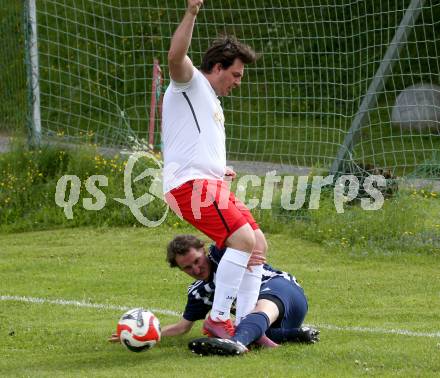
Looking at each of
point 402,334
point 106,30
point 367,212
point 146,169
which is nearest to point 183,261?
point 402,334

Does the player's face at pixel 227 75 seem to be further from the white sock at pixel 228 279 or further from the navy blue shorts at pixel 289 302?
the navy blue shorts at pixel 289 302

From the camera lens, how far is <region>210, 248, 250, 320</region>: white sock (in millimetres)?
6336

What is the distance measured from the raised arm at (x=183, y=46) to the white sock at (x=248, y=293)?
127cm

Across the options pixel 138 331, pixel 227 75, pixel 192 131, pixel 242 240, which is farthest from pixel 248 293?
pixel 227 75

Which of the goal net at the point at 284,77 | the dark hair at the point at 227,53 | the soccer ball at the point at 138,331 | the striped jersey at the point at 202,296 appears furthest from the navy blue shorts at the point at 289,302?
the goal net at the point at 284,77

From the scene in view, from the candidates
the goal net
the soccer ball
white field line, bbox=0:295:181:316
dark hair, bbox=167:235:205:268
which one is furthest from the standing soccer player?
the goal net

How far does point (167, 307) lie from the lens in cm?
805

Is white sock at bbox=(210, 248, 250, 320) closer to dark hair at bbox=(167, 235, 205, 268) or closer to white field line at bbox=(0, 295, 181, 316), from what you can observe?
dark hair at bbox=(167, 235, 205, 268)

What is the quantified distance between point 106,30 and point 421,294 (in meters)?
6.89

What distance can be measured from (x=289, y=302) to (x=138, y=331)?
3.35 ft

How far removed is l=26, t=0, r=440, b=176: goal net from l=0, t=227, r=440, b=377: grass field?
1593 millimetres

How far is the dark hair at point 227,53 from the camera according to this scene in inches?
256

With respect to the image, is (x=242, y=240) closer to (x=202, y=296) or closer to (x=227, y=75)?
(x=202, y=296)

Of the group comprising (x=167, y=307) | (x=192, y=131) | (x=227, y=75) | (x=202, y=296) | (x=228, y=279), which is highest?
(x=227, y=75)
